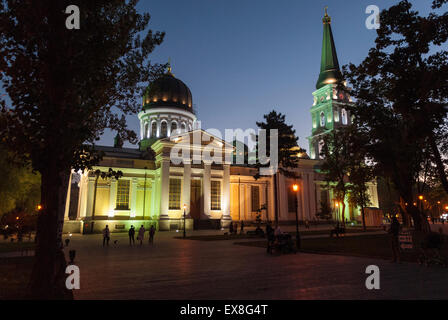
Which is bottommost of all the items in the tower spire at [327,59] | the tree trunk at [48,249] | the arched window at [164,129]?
the tree trunk at [48,249]

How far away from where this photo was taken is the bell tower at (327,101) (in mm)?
64938

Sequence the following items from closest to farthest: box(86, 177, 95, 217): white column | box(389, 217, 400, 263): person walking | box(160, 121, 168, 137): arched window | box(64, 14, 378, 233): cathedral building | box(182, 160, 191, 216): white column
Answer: box(389, 217, 400, 263): person walking
box(86, 177, 95, 217): white column
box(64, 14, 378, 233): cathedral building
box(182, 160, 191, 216): white column
box(160, 121, 168, 137): arched window

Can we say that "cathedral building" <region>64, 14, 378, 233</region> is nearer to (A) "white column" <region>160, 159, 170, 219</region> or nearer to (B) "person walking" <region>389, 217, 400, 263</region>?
(A) "white column" <region>160, 159, 170, 219</region>

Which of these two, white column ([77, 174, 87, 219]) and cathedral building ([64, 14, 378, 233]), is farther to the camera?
cathedral building ([64, 14, 378, 233])

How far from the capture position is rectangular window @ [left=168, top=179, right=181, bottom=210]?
144 ft

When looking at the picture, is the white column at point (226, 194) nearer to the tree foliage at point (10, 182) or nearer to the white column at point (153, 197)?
the white column at point (153, 197)

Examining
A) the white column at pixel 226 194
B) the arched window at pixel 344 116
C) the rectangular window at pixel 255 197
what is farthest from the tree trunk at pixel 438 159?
the arched window at pixel 344 116

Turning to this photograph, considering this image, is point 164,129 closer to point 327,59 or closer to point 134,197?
point 134,197

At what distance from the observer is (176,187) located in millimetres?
44688

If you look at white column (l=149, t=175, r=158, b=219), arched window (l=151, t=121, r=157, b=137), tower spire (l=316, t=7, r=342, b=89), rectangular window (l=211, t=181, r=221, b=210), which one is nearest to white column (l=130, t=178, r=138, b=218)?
white column (l=149, t=175, r=158, b=219)

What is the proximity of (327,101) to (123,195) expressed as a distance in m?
46.8

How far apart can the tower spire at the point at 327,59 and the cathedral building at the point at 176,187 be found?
21397 mm
